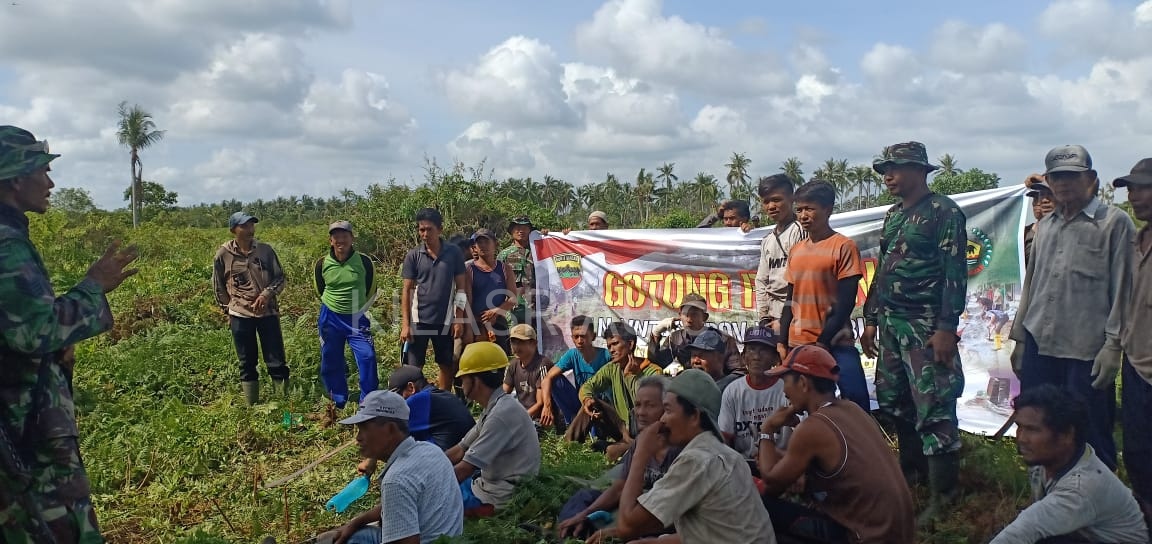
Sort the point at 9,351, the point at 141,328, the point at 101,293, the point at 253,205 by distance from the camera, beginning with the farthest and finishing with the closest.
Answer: the point at 253,205
the point at 141,328
the point at 101,293
the point at 9,351

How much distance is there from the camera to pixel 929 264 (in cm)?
444

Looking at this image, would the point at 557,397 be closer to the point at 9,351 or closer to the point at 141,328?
the point at 9,351

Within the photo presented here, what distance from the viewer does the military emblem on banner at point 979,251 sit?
256 inches

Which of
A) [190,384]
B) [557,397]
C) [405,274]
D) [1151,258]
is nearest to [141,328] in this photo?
[190,384]

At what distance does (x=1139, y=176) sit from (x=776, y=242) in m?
2.21

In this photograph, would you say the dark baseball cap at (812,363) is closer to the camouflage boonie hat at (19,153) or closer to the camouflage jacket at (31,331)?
the camouflage jacket at (31,331)

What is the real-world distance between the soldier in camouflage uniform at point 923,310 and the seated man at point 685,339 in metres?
1.22

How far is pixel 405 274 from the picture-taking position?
7152 mm

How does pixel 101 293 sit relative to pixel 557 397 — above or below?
above

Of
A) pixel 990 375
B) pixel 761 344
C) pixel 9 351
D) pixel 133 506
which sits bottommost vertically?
pixel 133 506

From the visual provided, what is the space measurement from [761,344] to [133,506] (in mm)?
4227

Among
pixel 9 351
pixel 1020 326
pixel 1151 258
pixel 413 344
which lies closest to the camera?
pixel 9 351

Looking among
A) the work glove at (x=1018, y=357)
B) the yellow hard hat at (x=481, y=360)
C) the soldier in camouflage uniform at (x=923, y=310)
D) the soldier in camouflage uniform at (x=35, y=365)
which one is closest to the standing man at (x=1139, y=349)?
the work glove at (x=1018, y=357)

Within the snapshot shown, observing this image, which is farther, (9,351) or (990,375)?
(990,375)
